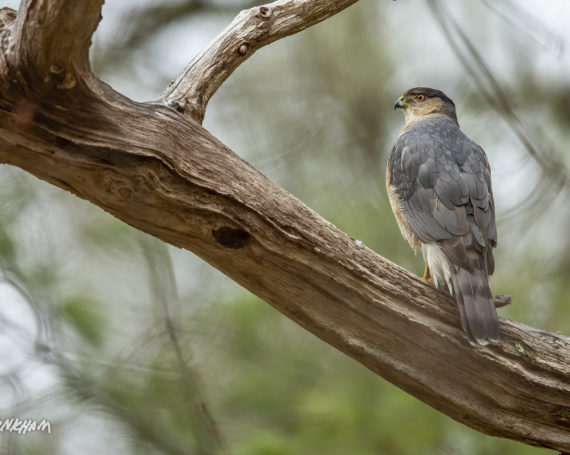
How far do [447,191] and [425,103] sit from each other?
5.55 feet

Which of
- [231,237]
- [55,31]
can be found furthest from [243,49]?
[55,31]

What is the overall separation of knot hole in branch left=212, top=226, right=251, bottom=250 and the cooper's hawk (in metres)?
1.18

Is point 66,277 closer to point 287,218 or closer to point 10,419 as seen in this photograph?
point 10,419

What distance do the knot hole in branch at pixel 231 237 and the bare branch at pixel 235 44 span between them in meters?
0.52

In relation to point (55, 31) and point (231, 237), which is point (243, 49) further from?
point (55, 31)

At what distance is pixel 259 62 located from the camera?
7.29 m

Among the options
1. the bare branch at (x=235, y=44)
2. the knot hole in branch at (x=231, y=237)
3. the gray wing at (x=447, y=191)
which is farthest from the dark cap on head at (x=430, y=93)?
the knot hole in branch at (x=231, y=237)

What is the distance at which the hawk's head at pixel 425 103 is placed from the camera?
17.3ft

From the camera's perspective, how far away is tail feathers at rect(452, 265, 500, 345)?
3.14 metres

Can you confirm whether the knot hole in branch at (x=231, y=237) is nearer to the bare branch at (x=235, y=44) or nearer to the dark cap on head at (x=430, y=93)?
the bare branch at (x=235, y=44)

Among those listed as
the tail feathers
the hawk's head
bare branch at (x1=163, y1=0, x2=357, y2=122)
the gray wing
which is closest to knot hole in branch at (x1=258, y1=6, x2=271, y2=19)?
bare branch at (x1=163, y1=0, x2=357, y2=122)

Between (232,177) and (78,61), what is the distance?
79 cm

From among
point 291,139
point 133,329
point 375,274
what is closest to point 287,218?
point 375,274

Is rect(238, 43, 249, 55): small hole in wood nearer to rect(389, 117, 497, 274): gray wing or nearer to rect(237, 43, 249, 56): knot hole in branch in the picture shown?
rect(237, 43, 249, 56): knot hole in branch
